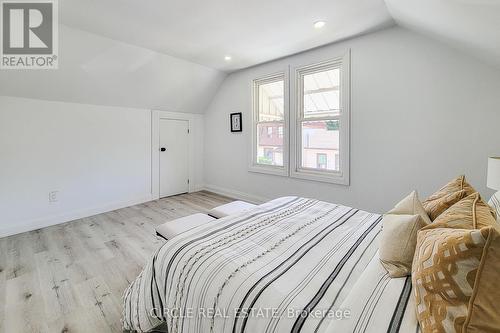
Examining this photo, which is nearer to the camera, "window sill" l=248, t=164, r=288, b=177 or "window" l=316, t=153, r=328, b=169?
"window" l=316, t=153, r=328, b=169

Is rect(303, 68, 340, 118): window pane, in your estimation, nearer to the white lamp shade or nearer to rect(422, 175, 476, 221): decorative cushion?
the white lamp shade

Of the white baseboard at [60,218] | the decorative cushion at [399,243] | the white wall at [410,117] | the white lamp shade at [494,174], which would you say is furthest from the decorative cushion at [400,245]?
the white baseboard at [60,218]

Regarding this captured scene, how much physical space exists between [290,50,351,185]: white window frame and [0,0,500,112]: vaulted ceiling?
329mm

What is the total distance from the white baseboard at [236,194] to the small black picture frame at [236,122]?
1.25 metres

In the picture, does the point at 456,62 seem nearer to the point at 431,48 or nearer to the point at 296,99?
the point at 431,48

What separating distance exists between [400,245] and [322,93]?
2789mm

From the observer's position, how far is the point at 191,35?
2787 mm

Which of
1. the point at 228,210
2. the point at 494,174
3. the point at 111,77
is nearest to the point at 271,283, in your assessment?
the point at 228,210

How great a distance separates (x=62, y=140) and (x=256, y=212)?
127 inches

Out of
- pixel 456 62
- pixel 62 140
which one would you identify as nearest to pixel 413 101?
pixel 456 62

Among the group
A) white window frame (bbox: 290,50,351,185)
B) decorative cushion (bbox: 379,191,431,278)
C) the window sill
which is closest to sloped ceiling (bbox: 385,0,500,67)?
white window frame (bbox: 290,50,351,185)

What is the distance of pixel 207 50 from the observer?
3271 millimetres

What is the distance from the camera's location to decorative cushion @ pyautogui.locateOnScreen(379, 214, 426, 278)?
0.97m

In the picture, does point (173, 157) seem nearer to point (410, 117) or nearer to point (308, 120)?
point (308, 120)
